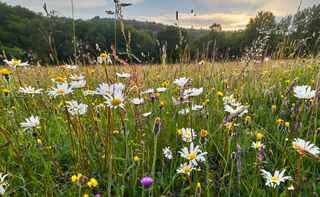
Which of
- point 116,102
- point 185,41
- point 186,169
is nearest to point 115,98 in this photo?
point 116,102

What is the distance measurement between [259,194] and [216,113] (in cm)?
81

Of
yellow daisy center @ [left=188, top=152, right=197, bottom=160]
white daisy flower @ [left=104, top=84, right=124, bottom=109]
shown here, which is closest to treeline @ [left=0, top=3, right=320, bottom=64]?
white daisy flower @ [left=104, top=84, right=124, bottom=109]

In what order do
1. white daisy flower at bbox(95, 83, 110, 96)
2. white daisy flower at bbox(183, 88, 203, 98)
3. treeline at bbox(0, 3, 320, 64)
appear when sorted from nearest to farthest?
1. white daisy flower at bbox(95, 83, 110, 96)
2. white daisy flower at bbox(183, 88, 203, 98)
3. treeline at bbox(0, 3, 320, 64)

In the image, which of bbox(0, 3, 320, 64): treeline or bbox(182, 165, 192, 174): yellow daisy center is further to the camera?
bbox(0, 3, 320, 64): treeline

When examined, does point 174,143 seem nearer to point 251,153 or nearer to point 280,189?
point 251,153

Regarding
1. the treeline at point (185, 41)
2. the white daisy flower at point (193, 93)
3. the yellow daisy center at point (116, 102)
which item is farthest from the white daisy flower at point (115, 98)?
the white daisy flower at point (193, 93)

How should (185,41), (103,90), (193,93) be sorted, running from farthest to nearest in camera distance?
1. (185,41)
2. (193,93)
3. (103,90)

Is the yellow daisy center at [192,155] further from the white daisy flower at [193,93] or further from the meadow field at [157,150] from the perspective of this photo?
the white daisy flower at [193,93]

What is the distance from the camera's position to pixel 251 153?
56.0 inches

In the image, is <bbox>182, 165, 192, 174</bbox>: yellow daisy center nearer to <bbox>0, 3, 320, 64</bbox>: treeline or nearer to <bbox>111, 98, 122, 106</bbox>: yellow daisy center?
<bbox>111, 98, 122, 106</bbox>: yellow daisy center

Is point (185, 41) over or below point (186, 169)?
over

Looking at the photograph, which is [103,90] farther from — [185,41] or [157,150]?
[185,41]

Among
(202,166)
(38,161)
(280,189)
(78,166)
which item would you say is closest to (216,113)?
(202,166)

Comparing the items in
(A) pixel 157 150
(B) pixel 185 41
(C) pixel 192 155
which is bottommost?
(A) pixel 157 150
